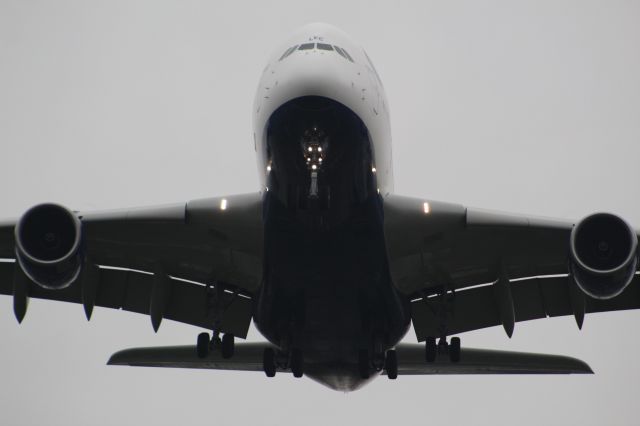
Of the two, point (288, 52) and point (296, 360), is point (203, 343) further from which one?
point (288, 52)

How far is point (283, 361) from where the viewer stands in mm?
20875

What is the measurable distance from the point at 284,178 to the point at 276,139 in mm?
670

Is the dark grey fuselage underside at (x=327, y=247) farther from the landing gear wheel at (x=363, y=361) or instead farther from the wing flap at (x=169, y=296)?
the wing flap at (x=169, y=296)

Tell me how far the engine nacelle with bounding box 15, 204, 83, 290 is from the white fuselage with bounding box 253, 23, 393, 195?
340cm

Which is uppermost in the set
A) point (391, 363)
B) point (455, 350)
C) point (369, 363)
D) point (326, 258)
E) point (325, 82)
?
point (325, 82)

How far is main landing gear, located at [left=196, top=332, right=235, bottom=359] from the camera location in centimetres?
2078

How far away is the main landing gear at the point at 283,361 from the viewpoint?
66.3 ft

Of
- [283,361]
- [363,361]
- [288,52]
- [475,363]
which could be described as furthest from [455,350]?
[288,52]

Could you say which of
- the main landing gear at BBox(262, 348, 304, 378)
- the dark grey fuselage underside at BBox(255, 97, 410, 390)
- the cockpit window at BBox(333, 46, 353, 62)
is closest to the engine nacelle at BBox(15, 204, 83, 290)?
the dark grey fuselage underside at BBox(255, 97, 410, 390)

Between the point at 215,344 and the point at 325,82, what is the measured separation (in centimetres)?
703

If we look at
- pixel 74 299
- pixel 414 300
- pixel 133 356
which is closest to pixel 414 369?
pixel 414 300

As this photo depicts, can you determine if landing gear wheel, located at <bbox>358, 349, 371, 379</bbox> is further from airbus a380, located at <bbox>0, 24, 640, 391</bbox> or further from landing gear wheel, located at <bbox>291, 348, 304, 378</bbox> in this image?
landing gear wheel, located at <bbox>291, 348, 304, 378</bbox>

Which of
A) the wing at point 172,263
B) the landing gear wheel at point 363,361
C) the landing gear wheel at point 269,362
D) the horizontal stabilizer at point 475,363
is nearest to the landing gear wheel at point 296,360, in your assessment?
the landing gear wheel at point 269,362

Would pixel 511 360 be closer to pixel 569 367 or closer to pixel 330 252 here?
pixel 569 367
